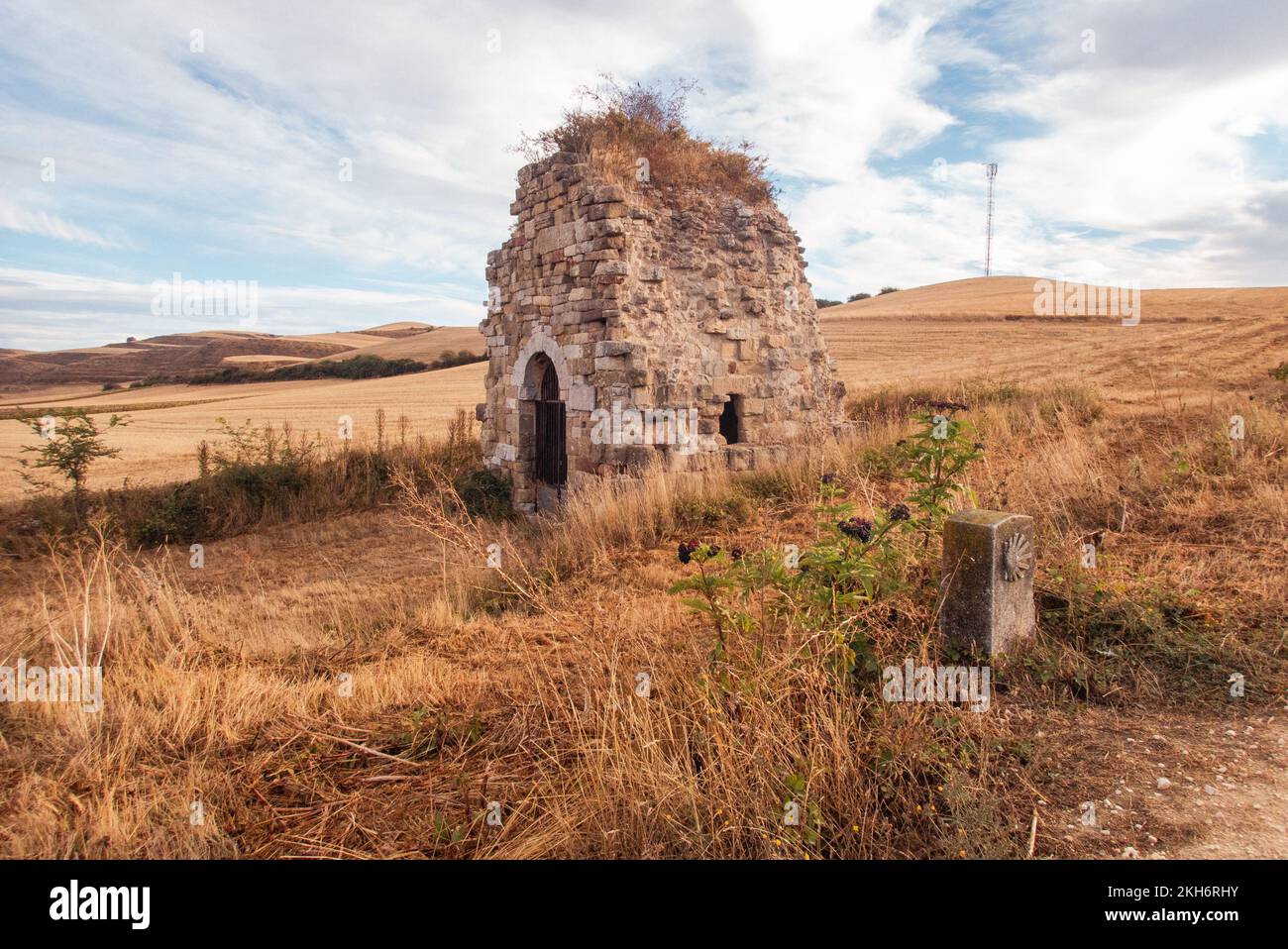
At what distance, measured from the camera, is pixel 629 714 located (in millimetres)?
3311

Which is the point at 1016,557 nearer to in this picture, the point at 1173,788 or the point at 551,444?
the point at 1173,788

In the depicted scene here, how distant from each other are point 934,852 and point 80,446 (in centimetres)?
1260

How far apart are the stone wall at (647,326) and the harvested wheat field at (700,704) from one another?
6.80ft

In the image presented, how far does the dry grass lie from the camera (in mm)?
2963

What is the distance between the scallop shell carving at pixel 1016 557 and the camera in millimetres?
4086

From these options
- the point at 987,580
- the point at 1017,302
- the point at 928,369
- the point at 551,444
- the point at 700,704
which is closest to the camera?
the point at 700,704

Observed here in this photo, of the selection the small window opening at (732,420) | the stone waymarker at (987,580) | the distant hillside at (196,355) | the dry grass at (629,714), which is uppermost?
the distant hillside at (196,355)

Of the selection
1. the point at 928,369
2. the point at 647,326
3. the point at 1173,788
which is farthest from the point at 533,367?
the point at 928,369

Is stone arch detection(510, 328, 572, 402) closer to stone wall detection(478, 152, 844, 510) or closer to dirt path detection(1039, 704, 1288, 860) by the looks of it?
stone wall detection(478, 152, 844, 510)

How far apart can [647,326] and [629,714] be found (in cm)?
701

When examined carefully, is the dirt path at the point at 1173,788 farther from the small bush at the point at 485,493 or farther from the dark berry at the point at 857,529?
the small bush at the point at 485,493

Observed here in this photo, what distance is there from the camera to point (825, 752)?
10.3 ft

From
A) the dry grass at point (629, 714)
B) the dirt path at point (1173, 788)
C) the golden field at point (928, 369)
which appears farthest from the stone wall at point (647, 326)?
the dirt path at point (1173, 788)
